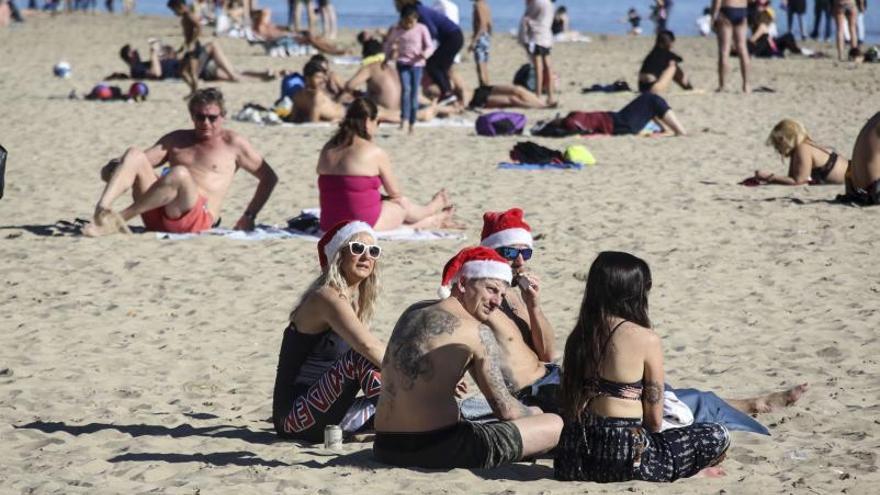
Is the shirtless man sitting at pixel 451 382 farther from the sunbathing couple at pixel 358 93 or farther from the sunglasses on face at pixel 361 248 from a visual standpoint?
the sunbathing couple at pixel 358 93

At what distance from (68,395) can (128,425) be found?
57cm

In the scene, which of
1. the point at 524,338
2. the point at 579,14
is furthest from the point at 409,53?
the point at 579,14

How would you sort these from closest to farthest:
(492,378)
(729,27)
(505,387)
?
1. (492,378)
2. (505,387)
3. (729,27)

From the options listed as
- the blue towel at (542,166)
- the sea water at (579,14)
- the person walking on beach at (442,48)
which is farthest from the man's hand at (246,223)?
the sea water at (579,14)

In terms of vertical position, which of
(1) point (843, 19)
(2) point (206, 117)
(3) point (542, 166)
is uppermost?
A: (1) point (843, 19)

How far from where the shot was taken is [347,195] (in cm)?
927

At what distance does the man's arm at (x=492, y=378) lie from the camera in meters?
4.79

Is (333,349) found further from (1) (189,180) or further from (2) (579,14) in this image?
(2) (579,14)

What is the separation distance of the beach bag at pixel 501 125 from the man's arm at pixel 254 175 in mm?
5700

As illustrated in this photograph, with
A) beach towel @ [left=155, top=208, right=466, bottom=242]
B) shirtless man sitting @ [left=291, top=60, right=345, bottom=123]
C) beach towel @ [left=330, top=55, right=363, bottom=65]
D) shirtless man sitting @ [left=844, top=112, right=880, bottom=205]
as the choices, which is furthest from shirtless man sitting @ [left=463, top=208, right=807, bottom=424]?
beach towel @ [left=330, top=55, right=363, bottom=65]

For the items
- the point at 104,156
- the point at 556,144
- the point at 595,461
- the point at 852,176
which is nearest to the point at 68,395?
the point at 595,461

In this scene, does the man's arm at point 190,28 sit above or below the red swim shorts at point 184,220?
above

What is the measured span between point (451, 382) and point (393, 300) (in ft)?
10.8

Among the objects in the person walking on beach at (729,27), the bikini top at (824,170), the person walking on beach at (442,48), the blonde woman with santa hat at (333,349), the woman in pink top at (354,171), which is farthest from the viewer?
the person walking on beach at (729,27)
